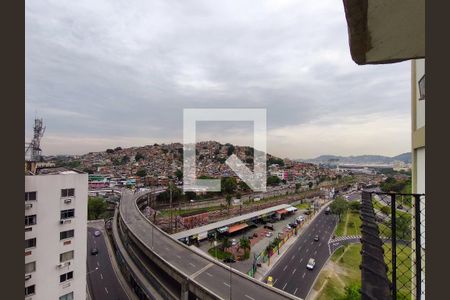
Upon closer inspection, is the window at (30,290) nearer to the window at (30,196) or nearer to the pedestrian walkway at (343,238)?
the window at (30,196)

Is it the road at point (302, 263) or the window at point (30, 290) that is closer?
the window at point (30, 290)

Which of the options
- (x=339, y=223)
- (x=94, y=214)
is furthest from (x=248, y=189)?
(x=94, y=214)

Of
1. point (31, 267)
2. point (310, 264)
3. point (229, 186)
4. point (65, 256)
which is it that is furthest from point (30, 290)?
point (229, 186)

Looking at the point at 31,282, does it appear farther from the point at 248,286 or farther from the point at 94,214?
the point at 94,214

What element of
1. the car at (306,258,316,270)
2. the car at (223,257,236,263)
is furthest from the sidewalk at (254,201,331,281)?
the car at (306,258,316,270)

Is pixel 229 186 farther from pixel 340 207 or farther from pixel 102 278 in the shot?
pixel 102 278

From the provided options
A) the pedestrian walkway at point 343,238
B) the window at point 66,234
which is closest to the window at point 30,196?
the window at point 66,234
